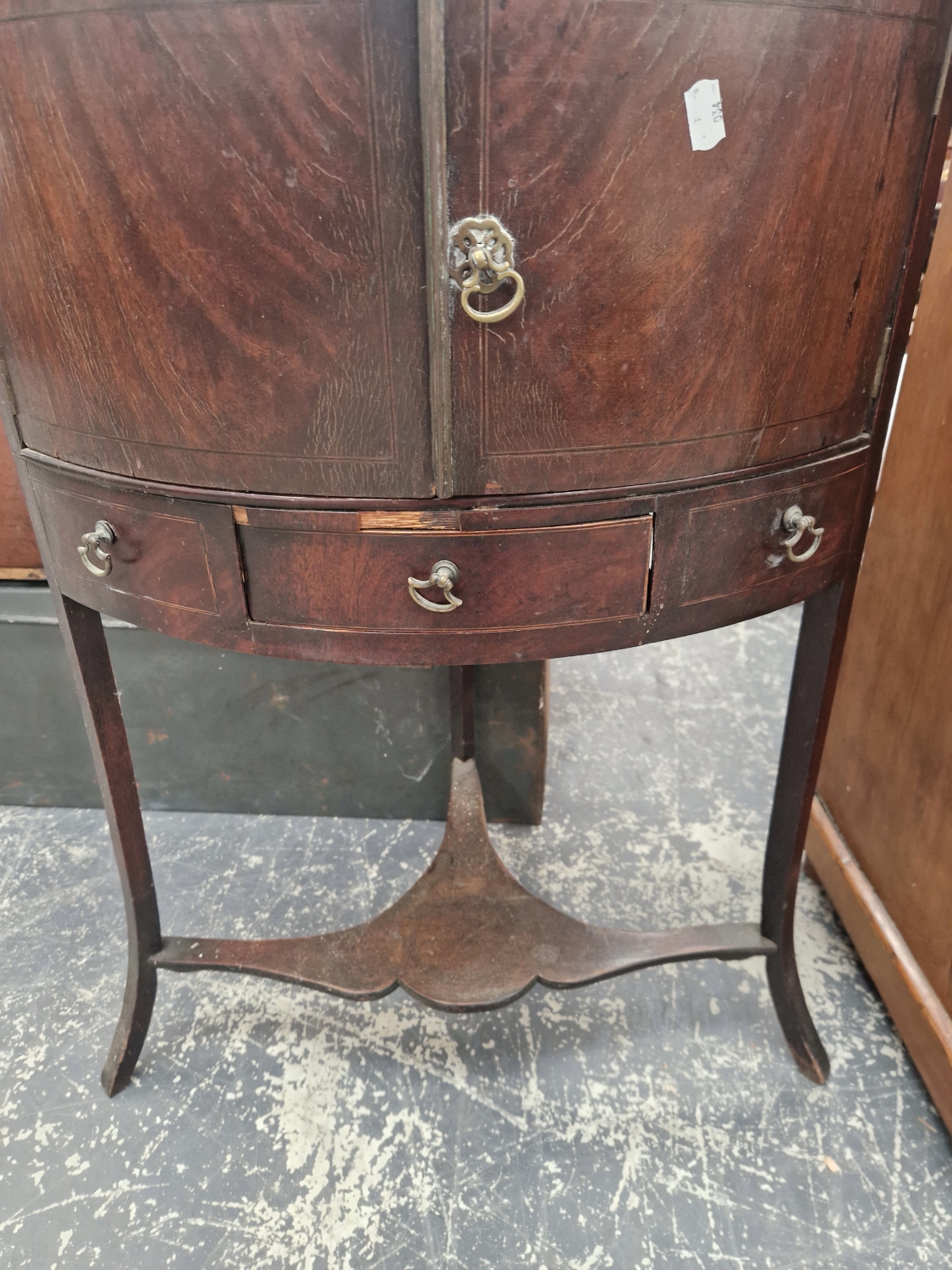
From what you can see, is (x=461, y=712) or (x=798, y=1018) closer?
(x=798, y=1018)

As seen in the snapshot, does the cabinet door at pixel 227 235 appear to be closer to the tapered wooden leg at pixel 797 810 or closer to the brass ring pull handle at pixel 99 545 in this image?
the brass ring pull handle at pixel 99 545

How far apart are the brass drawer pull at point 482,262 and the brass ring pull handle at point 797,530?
0.33 m

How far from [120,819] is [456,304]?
2.56ft

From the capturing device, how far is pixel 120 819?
1.04 metres

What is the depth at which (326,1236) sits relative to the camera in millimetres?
950

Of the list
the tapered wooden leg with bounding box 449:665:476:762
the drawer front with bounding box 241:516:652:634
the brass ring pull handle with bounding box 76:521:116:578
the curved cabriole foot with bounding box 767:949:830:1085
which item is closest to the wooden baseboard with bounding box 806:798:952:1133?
the curved cabriole foot with bounding box 767:949:830:1085

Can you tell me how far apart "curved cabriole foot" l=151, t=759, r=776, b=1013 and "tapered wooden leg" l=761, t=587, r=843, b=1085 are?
0.04m

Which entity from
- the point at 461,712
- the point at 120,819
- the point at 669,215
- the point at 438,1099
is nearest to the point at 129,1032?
the point at 120,819

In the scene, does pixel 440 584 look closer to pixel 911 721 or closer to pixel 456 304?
pixel 456 304

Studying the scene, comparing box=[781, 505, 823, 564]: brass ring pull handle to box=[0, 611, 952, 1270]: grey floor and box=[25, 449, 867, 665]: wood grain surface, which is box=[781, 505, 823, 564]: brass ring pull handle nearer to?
box=[25, 449, 867, 665]: wood grain surface

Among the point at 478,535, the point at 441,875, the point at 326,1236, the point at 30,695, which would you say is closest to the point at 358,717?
the point at 441,875

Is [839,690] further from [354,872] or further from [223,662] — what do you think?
[223,662]

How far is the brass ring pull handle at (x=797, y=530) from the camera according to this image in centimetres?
75

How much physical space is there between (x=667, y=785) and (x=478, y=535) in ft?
3.86
